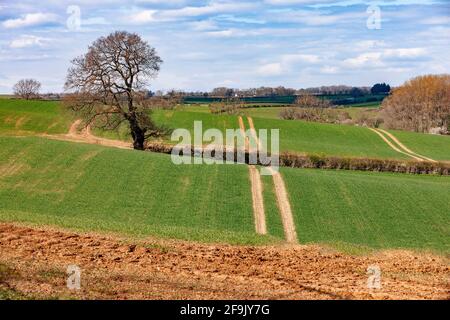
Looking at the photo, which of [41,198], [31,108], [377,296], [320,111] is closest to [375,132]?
[320,111]

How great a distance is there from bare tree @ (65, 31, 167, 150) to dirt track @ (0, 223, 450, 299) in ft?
98.9

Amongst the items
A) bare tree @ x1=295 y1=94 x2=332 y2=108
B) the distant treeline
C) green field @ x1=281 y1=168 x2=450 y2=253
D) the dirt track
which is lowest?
green field @ x1=281 y1=168 x2=450 y2=253

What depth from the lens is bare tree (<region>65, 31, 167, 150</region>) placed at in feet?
158

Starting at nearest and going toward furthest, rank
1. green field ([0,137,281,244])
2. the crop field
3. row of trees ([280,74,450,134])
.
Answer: the crop field → green field ([0,137,281,244]) → row of trees ([280,74,450,134])

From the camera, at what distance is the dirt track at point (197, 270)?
1342 centimetres

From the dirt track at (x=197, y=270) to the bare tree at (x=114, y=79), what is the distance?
30137mm

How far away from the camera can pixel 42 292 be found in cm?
1266

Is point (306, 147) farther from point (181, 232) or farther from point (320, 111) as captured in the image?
point (320, 111)

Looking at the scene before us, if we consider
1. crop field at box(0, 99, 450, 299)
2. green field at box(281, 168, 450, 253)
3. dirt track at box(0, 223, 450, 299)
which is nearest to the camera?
Answer: dirt track at box(0, 223, 450, 299)

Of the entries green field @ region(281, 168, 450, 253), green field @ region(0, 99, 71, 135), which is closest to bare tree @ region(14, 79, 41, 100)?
green field @ region(0, 99, 71, 135)

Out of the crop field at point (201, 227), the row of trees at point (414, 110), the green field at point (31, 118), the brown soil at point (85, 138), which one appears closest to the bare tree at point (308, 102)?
the row of trees at point (414, 110)

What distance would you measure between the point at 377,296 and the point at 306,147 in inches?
2099

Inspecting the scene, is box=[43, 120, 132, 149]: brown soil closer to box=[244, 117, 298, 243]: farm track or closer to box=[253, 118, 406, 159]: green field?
box=[253, 118, 406, 159]: green field
